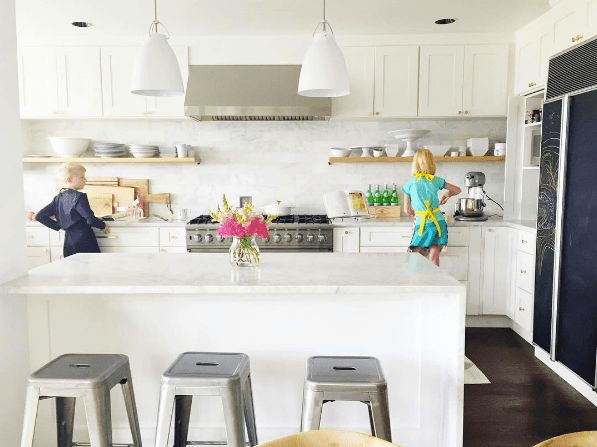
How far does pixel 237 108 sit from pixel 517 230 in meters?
2.55

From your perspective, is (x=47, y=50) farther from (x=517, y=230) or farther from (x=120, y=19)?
(x=517, y=230)

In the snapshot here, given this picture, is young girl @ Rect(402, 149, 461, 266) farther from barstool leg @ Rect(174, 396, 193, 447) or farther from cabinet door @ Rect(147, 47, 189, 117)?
barstool leg @ Rect(174, 396, 193, 447)

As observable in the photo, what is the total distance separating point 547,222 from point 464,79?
5.72 feet

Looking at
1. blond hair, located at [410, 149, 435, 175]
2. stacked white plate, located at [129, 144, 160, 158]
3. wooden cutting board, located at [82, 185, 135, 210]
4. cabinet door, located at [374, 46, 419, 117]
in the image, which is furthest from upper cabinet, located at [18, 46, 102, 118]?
blond hair, located at [410, 149, 435, 175]

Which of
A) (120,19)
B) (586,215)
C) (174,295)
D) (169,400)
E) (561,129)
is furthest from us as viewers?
(120,19)

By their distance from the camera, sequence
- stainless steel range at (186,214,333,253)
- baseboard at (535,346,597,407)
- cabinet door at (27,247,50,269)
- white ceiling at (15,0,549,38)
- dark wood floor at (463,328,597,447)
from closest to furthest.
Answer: dark wood floor at (463,328,597,447)
baseboard at (535,346,597,407)
white ceiling at (15,0,549,38)
stainless steel range at (186,214,333,253)
cabinet door at (27,247,50,269)

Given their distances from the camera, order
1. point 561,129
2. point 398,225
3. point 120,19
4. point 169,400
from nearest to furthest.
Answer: point 169,400, point 561,129, point 120,19, point 398,225

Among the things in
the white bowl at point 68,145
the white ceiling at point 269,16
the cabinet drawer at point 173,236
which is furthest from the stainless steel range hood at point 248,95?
the white bowl at point 68,145

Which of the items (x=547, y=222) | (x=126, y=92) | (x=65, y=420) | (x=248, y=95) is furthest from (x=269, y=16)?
(x=65, y=420)

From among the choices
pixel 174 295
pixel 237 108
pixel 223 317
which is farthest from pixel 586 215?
pixel 237 108

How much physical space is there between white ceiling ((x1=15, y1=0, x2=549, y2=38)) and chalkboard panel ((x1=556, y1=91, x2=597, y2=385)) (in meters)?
1.28

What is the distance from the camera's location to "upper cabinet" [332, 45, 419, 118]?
15.1 ft

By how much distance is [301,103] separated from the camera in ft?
14.7

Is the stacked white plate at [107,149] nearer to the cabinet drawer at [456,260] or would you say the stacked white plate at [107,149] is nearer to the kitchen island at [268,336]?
the kitchen island at [268,336]
